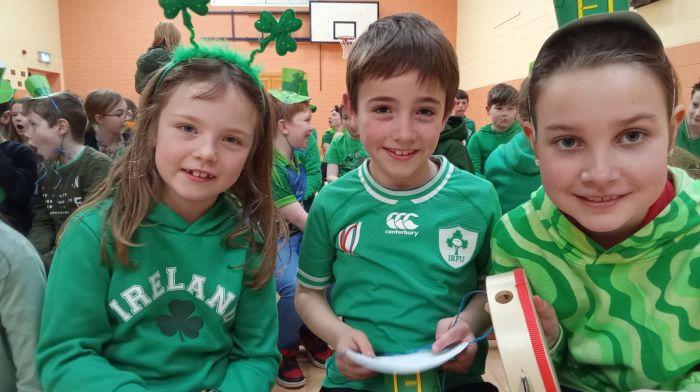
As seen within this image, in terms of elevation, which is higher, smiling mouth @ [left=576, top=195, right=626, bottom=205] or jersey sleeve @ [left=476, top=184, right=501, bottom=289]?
smiling mouth @ [left=576, top=195, right=626, bottom=205]

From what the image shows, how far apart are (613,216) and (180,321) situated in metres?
0.98

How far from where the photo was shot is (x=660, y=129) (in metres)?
0.89

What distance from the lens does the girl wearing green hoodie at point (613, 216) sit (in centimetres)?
89

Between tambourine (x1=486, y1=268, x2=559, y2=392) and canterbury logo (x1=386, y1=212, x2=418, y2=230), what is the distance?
38 cm

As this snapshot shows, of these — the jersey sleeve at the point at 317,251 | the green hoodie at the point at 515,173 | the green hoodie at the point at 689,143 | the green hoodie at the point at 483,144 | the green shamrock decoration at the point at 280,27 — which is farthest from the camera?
the green hoodie at the point at 483,144

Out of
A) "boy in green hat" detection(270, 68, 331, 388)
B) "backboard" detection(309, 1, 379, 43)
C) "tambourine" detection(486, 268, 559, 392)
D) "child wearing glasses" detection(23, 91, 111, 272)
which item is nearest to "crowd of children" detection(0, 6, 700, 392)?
"tambourine" detection(486, 268, 559, 392)

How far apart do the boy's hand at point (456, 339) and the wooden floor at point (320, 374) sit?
3.97 ft

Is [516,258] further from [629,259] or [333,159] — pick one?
[333,159]

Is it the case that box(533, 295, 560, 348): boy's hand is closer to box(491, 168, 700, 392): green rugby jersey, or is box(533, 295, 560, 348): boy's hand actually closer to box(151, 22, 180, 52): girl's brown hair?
box(491, 168, 700, 392): green rugby jersey

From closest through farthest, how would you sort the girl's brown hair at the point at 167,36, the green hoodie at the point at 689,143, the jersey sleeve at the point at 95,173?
the jersey sleeve at the point at 95,173 < the green hoodie at the point at 689,143 < the girl's brown hair at the point at 167,36

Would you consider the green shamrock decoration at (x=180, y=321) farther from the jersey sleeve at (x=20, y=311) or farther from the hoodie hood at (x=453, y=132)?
the hoodie hood at (x=453, y=132)

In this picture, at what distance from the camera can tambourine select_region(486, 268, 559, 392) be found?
87 centimetres

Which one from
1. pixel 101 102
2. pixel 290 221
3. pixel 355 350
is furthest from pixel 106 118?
pixel 355 350

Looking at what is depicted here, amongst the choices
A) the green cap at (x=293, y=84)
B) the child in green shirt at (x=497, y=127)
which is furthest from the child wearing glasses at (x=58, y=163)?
the child in green shirt at (x=497, y=127)
